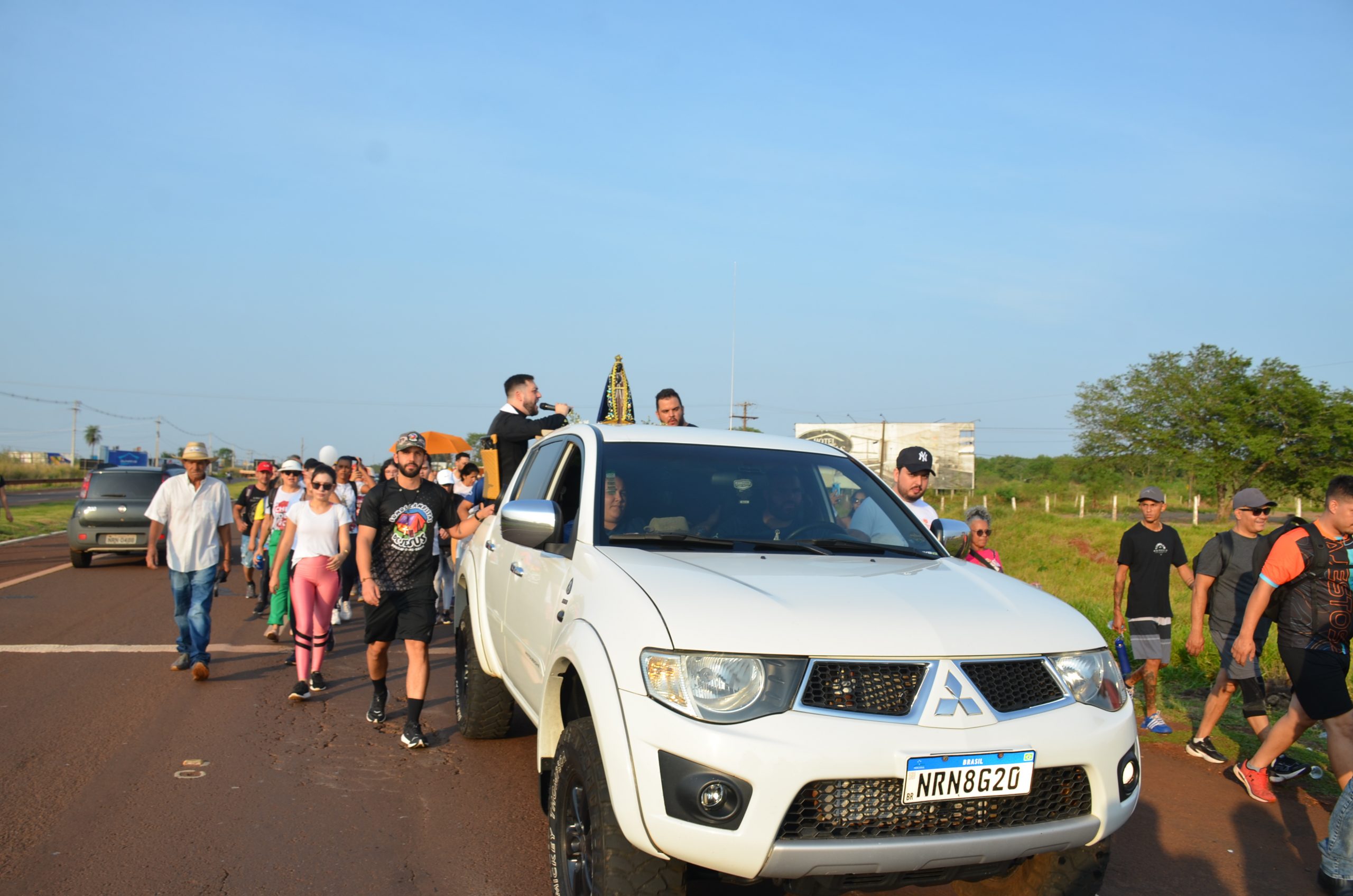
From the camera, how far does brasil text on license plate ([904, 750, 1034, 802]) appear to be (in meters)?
2.93

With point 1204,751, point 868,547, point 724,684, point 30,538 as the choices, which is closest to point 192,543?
point 868,547

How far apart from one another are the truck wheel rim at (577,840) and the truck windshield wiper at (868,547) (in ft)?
4.67

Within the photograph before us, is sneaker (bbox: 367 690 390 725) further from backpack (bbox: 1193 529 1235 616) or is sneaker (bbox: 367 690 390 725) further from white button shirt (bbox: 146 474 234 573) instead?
backpack (bbox: 1193 529 1235 616)

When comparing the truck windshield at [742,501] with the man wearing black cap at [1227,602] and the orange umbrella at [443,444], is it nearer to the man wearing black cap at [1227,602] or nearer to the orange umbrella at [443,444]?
the man wearing black cap at [1227,602]

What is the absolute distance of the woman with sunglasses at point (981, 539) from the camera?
6414mm

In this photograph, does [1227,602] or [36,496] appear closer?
[1227,602]

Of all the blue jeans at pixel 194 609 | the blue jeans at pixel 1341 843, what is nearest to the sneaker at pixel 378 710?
the blue jeans at pixel 194 609

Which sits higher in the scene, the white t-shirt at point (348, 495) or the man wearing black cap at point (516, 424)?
the man wearing black cap at point (516, 424)

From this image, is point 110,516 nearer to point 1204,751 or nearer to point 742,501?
point 742,501

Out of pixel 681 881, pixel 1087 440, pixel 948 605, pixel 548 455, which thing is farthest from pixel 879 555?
pixel 1087 440

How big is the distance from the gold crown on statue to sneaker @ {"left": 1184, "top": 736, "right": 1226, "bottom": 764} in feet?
17.4

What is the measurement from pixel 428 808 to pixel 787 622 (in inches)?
114

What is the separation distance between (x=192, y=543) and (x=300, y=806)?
4.17 m

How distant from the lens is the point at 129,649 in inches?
366
